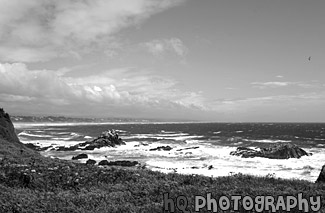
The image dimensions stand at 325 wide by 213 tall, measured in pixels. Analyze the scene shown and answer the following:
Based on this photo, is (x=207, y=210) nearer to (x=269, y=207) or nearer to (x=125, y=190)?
(x=269, y=207)

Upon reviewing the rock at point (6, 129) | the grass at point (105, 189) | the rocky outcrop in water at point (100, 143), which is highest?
the rock at point (6, 129)

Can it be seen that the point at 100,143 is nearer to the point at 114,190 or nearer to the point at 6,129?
the point at 6,129

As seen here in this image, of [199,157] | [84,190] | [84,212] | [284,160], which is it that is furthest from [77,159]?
[84,212]

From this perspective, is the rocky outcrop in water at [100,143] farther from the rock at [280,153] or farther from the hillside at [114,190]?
the hillside at [114,190]

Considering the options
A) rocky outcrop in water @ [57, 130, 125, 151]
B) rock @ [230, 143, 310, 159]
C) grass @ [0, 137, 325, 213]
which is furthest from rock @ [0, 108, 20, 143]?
rock @ [230, 143, 310, 159]

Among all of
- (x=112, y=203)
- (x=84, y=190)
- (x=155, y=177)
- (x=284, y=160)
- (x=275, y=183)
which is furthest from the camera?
(x=284, y=160)

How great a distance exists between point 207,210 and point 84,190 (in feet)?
18.8

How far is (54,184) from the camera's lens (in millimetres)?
13273

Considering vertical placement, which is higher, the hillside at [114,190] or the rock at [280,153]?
the hillside at [114,190]

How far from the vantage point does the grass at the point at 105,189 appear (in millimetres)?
9555

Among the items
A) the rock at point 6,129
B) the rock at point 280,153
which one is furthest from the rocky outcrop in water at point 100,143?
the rock at point 280,153

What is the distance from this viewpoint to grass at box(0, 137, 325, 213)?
955cm

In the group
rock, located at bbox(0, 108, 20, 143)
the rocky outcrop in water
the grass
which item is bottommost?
the rocky outcrop in water

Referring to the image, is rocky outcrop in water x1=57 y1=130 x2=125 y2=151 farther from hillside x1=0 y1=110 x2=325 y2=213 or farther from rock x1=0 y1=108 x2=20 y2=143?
hillside x1=0 y1=110 x2=325 y2=213
